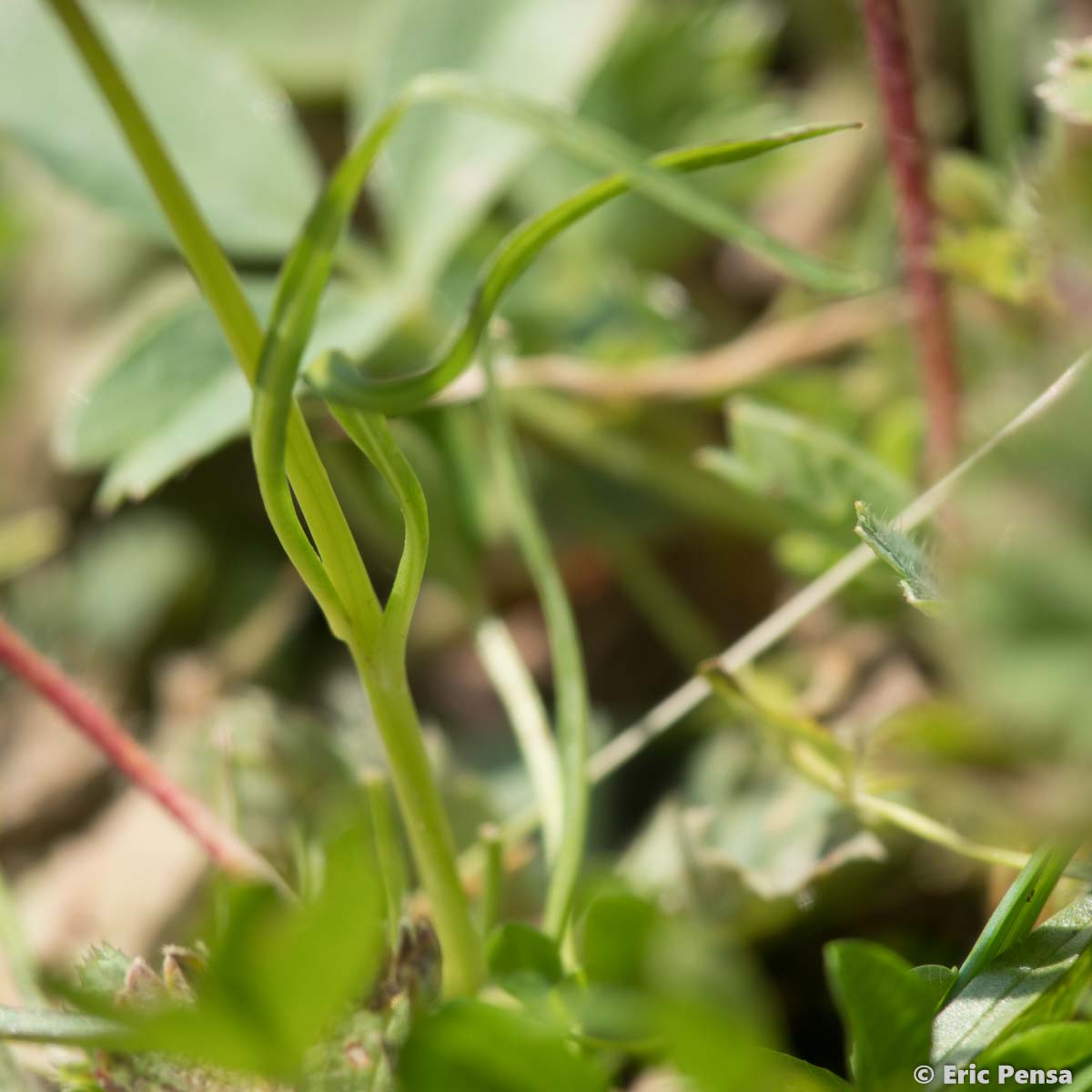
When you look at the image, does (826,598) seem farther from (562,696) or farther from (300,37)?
(300,37)

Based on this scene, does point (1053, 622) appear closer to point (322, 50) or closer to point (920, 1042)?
point (920, 1042)

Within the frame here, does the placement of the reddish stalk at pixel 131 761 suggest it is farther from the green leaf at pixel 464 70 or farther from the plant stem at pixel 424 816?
the green leaf at pixel 464 70

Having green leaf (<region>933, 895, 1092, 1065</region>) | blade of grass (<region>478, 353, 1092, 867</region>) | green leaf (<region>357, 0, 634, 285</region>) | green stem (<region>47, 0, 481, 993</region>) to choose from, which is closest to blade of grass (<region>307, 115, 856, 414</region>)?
green stem (<region>47, 0, 481, 993</region>)

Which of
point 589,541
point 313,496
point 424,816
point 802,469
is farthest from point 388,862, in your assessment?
point 589,541

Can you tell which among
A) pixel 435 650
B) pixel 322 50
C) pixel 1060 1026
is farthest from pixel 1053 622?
pixel 322 50

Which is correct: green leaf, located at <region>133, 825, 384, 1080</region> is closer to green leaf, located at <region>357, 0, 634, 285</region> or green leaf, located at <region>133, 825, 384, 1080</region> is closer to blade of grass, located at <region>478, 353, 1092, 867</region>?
blade of grass, located at <region>478, 353, 1092, 867</region>

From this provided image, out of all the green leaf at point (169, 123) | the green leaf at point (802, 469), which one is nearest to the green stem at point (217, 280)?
the green leaf at point (802, 469)
